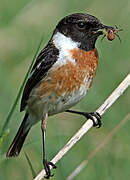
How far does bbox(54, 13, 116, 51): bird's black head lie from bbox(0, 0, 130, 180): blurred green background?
870 mm

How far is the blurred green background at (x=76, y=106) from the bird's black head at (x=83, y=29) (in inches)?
34.2

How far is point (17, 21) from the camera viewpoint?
320 inches

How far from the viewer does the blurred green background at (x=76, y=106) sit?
6188 mm

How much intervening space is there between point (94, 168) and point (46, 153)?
1.49 feet

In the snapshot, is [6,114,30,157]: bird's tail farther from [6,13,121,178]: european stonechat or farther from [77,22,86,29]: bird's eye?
[77,22,86,29]: bird's eye

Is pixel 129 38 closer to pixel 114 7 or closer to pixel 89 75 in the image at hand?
pixel 114 7

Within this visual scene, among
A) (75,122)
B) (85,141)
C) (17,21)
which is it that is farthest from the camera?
(17,21)

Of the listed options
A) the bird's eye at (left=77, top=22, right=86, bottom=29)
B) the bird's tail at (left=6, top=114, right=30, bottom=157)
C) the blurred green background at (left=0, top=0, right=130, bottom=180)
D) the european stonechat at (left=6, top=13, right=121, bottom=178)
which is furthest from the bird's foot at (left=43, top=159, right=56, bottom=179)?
the bird's eye at (left=77, top=22, right=86, bottom=29)

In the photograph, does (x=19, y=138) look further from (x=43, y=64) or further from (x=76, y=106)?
(x=76, y=106)

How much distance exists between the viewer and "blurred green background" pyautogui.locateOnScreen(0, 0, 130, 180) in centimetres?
619

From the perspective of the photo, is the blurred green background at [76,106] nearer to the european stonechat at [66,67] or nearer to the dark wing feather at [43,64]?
the european stonechat at [66,67]

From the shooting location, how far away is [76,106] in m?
7.52

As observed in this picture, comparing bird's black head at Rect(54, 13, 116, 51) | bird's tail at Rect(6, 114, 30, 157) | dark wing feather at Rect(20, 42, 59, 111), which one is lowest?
bird's tail at Rect(6, 114, 30, 157)

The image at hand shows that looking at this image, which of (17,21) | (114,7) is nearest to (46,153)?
(17,21)
